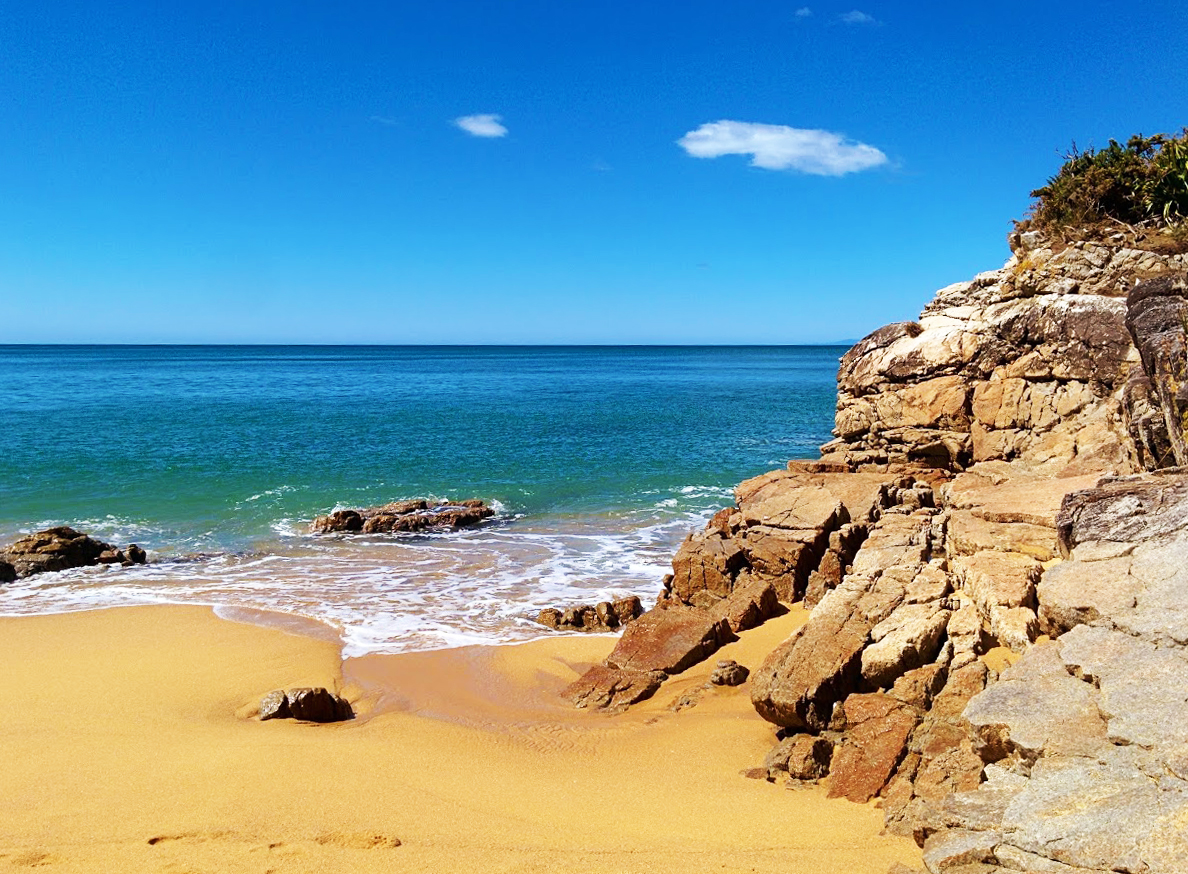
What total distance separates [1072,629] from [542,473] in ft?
78.2

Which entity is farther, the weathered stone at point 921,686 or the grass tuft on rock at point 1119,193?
the grass tuft on rock at point 1119,193

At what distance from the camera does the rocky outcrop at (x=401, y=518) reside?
22.2 m

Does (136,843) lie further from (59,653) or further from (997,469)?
(997,469)

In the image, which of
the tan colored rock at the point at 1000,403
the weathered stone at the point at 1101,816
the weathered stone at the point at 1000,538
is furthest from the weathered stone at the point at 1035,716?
the tan colored rock at the point at 1000,403

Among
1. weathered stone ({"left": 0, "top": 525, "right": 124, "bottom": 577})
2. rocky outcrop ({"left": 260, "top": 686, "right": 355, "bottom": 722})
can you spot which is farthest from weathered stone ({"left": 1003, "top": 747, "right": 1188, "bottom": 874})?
weathered stone ({"left": 0, "top": 525, "right": 124, "bottom": 577})

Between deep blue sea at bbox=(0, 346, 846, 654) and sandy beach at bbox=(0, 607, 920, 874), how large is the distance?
212 cm

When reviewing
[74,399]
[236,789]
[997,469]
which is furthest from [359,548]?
[74,399]

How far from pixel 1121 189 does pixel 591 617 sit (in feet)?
48.8

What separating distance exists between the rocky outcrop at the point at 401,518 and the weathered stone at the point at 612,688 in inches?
461

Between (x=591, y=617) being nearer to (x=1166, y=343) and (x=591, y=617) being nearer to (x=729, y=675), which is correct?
(x=729, y=675)

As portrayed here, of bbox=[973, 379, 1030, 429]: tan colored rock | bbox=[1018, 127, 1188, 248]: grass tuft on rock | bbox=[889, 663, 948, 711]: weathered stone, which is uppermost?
bbox=[1018, 127, 1188, 248]: grass tuft on rock

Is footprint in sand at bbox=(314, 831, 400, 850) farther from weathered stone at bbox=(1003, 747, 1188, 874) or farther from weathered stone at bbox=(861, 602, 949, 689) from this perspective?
weathered stone at bbox=(861, 602, 949, 689)

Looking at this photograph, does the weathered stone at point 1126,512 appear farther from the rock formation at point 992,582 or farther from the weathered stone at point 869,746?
the weathered stone at point 869,746

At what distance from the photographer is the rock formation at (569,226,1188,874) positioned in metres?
5.59
